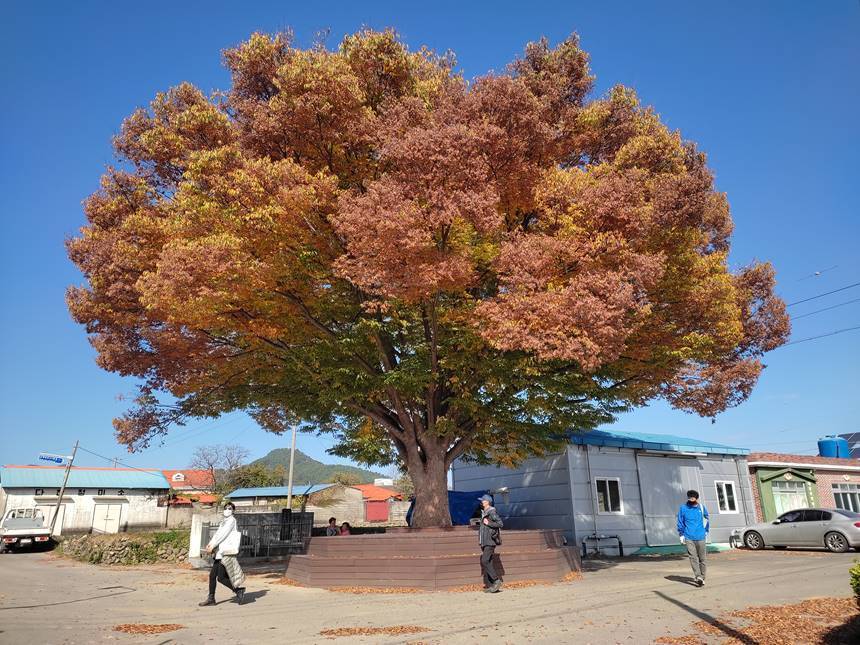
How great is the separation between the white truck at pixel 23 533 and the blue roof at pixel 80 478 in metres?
17.6

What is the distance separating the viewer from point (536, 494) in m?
20.2

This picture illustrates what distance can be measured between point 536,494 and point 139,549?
14628mm

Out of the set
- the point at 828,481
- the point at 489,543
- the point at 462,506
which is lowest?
the point at 489,543

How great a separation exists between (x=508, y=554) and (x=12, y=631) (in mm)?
8355

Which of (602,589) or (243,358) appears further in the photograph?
(243,358)

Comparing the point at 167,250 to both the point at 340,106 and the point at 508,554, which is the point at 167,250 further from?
the point at 508,554

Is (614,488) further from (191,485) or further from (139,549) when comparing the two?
(191,485)

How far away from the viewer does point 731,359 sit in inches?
581

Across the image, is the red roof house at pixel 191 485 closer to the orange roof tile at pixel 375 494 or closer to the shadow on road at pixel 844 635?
the orange roof tile at pixel 375 494

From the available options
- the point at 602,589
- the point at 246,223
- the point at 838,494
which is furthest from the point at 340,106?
the point at 838,494

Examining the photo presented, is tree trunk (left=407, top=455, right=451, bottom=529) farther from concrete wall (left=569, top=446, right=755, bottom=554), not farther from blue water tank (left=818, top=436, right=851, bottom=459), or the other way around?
blue water tank (left=818, top=436, right=851, bottom=459)

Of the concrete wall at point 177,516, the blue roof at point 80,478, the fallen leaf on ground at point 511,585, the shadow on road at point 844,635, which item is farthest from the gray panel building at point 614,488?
the blue roof at point 80,478

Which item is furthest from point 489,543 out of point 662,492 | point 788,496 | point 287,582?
point 788,496

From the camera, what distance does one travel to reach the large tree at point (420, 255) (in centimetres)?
1050
